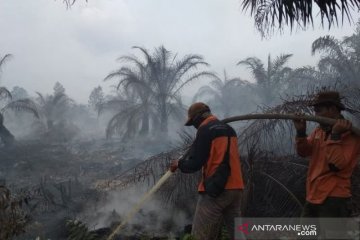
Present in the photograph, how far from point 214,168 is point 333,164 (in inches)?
41.2

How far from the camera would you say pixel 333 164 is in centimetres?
321

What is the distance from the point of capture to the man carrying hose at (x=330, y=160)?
3207mm

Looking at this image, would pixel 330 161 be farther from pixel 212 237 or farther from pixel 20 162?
pixel 20 162

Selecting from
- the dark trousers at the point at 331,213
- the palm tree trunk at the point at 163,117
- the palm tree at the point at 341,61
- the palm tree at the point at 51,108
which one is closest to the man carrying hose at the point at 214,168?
the dark trousers at the point at 331,213

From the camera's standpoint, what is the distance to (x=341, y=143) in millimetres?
3234

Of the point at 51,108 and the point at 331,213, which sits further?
the point at 51,108

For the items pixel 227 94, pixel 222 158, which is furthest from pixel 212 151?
pixel 227 94

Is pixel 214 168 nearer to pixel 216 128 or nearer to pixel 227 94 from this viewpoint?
pixel 216 128

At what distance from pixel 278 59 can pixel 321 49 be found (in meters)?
5.61

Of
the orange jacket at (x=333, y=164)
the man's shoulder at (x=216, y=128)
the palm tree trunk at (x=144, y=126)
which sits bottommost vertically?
the orange jacket at (x=333, y=164)

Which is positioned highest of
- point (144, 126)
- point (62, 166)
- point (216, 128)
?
point (144, 126)

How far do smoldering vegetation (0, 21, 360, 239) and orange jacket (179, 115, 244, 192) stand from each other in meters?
0.95

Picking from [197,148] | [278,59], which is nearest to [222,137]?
[197,148]

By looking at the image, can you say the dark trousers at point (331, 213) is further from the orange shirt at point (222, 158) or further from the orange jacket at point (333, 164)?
the orange shirt at point (222, 158)
